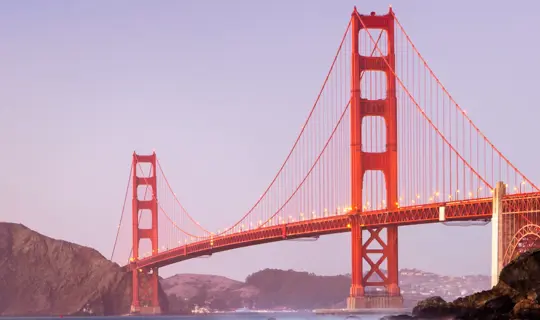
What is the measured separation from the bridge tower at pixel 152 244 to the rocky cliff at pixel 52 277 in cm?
1007

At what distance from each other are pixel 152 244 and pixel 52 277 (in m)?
32.4

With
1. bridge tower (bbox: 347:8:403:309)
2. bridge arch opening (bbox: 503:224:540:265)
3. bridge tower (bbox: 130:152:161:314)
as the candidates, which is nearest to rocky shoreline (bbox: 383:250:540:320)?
bridge arch opening (bbox: 503:224:540:265)

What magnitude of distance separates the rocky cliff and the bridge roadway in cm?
4763

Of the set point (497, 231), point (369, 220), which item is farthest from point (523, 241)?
point (369, 220)

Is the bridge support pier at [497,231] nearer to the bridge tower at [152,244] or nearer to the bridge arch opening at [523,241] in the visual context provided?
the bridge arch opening at [523,241]

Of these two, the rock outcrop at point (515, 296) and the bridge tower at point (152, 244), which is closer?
the rock outcrop at point (515, 296)

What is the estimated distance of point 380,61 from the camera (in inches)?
3391

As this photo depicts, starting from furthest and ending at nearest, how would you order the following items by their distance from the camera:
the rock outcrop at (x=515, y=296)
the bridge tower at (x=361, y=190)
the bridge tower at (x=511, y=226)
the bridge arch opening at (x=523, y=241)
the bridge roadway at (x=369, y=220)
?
1. the bridge tower at (x=361, y=190)
2. the bridge roadway at (x=369, y=220)
3. the bridge tower at (x=511, y=226)
4. the bridge arch opening at (x=523, y=241)
5. the rock outcrop at (x=515, y=296)

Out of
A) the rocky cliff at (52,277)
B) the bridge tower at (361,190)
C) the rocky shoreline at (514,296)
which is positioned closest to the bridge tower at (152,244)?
the rocky cliff at (52,277)

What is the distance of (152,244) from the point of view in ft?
479

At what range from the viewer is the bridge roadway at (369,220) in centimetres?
6675

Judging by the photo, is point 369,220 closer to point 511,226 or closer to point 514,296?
point 511,226

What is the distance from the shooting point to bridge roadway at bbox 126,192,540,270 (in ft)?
219

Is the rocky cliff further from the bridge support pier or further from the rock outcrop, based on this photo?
the rock outcrop
